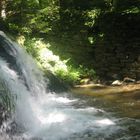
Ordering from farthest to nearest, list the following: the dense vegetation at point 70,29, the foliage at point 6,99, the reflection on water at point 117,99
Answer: the dense vegetation at point 70,29, the reflection on water at point 117,99, the foliage at point 6,99

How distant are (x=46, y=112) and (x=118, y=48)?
5.64 metres

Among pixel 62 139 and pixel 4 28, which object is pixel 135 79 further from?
pixel 62 139

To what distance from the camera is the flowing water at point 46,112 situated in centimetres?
779

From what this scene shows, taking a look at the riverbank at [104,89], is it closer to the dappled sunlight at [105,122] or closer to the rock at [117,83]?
the rock at [117,83]

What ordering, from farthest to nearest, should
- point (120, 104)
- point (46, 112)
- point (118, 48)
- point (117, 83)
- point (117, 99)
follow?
point (118, 48), point (117, 83), point (117, 99), point (120, 104), point (46, 112)

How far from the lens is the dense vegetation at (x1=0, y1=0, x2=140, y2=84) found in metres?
14.6

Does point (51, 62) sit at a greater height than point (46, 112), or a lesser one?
greater

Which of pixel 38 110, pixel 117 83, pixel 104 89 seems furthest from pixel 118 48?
pixel 38 110

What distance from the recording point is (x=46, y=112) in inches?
392

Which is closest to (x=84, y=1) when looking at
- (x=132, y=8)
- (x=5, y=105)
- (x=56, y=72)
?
(x=132, y=8)

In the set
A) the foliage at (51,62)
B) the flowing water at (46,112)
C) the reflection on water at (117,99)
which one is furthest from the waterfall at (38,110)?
the foliage at (51,62)

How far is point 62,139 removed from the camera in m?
7.48

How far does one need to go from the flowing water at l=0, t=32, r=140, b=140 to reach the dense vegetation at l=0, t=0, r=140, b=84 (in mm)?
1969

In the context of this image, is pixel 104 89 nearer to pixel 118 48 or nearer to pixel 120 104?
pixel 118 48
